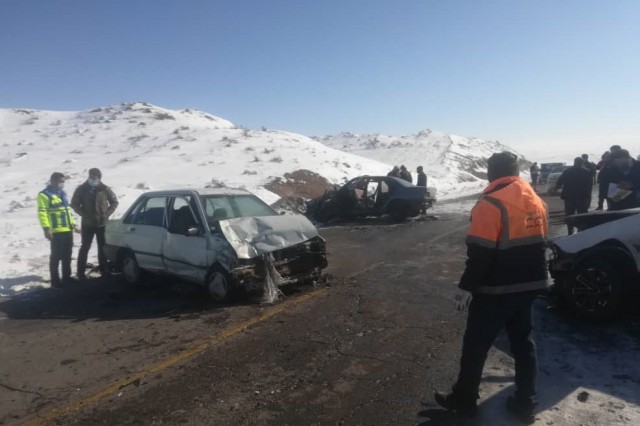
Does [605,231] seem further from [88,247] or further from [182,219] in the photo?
[88,247]

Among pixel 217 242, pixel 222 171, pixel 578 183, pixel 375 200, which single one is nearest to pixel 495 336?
pixel 217 242

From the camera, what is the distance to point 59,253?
7.70m

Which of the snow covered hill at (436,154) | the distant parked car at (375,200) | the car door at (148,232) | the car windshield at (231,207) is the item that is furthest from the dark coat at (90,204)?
the snow covered hill at (436,154)

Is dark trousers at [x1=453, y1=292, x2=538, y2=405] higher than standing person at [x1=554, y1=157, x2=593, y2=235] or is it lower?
lower

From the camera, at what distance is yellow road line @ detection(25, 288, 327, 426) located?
3.50 meters

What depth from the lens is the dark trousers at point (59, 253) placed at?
7.65m

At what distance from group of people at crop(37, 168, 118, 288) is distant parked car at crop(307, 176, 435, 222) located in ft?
25.5

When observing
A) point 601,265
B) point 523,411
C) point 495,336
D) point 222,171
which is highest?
point 222,171

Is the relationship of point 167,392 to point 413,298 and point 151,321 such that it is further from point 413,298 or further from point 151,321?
point 413,298

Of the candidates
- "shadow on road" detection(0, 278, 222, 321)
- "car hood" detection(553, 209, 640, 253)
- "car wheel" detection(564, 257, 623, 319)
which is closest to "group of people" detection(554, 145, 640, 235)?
"car hood" detection(553, 209, 640, 253)

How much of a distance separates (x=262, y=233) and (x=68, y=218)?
3.60m

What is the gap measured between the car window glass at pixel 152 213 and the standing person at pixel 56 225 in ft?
3.53

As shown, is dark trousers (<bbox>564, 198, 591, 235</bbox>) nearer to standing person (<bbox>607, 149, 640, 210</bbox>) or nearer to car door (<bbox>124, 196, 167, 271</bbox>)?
standing person (<bbox>607, 149, 640, 210</bbox>)

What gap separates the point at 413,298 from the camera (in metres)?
6.27
